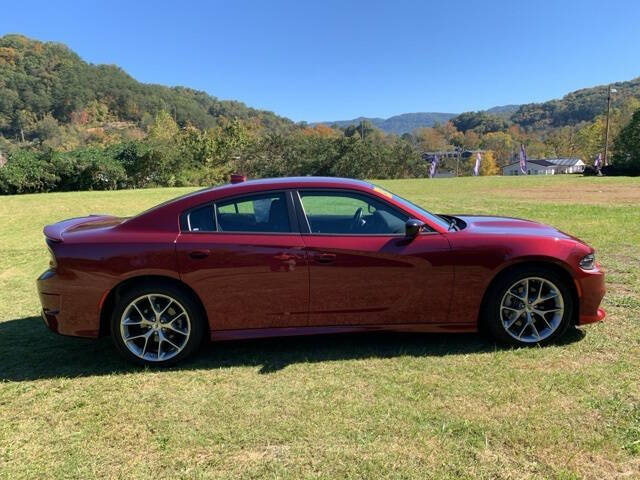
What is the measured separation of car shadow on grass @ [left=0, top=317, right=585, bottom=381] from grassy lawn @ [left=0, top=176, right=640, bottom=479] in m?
0.02

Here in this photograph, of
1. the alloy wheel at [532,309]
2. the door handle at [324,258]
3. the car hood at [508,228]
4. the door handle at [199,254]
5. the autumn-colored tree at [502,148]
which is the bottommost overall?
the alloy wheel at [532,309]

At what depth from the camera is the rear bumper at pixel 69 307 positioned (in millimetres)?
3762

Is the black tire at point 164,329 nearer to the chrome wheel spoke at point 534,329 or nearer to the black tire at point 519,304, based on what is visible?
the black tire at point 519,304

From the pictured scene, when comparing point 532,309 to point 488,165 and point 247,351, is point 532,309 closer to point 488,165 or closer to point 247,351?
point 247,351

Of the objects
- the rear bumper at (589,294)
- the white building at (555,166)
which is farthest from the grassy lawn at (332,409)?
the white building at (555,166)

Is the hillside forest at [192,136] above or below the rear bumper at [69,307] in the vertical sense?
Result: above

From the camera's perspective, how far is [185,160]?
4369 centimetres

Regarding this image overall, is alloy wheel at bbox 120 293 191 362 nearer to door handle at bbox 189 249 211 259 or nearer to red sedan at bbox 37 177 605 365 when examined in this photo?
red sedan at bbox 37 177 605 365

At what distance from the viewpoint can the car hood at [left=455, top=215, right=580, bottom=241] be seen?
157 inches

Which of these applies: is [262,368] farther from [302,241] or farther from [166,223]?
[166,223]

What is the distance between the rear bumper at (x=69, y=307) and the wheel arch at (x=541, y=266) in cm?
320

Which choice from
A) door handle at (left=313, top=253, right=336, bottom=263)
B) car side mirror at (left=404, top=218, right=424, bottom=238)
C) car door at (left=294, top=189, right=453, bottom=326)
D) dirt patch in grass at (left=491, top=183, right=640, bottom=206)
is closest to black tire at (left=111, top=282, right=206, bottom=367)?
car door at (left=294, top=189, right=453, bottom=326)

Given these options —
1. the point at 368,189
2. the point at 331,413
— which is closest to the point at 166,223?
the point at 368,189

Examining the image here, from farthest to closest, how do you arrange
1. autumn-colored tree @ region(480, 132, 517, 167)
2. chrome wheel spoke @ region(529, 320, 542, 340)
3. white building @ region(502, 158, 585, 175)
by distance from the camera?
autumn-colored tree @ region(480, 132, 517, 167) < white building @ region(502, 158, 585, 175) < chrome wheel spoke @ region(529, 320, 542, 340)
